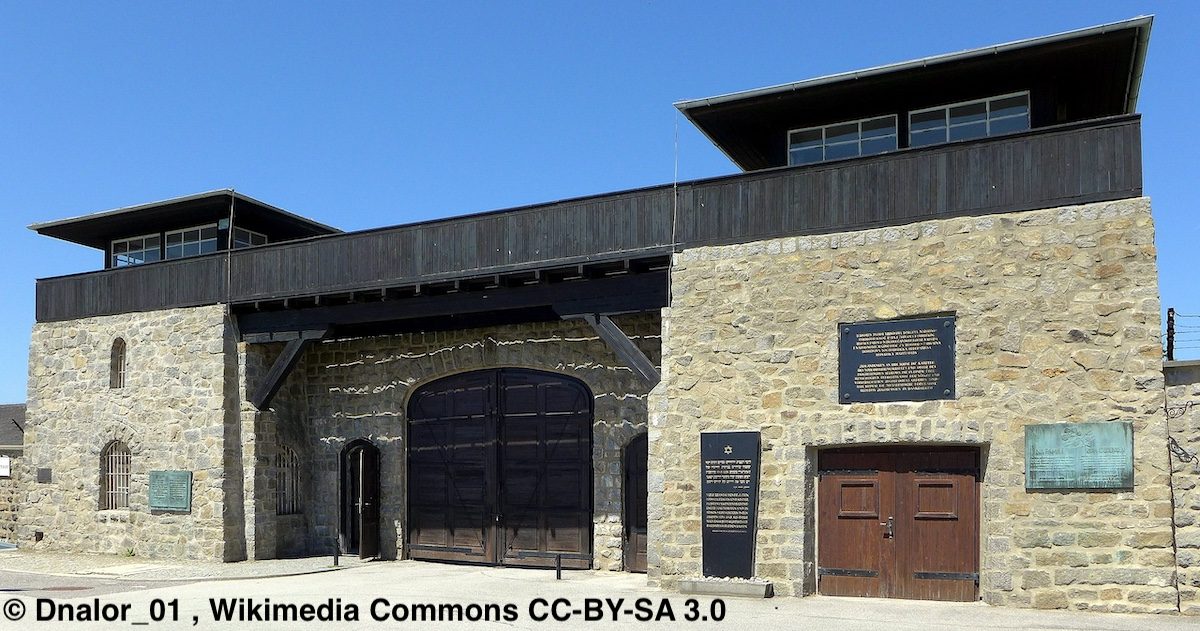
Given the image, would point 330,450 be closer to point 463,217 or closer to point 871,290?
point 463,217

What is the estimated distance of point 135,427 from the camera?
63.3 ft

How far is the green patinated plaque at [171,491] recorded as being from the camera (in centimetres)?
1848

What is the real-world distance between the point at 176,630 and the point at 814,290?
26.1 feet

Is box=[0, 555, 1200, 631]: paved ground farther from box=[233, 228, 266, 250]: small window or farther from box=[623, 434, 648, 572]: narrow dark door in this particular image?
box=[233, 228, 266, 250]: small window

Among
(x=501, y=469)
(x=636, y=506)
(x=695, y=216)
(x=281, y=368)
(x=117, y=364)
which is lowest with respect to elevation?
(x=636, y=506)

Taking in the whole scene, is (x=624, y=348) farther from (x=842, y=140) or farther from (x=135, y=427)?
(x=135, y=427)

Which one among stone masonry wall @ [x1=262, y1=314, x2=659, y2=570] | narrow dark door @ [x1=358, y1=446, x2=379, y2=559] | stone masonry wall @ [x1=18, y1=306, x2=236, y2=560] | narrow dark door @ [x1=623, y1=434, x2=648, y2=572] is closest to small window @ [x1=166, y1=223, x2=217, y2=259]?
stone masonry wall @ [x1=18, y1=306, x2=236, y2=560]

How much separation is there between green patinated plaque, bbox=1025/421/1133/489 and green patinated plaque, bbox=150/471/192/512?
43.5ft

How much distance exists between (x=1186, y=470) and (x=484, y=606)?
7677mm

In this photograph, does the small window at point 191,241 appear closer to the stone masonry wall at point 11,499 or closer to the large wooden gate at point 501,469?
the large wooden gate at point 501,469

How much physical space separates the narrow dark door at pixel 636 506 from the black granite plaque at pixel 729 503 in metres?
2.57

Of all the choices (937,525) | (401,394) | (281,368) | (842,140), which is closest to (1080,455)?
(937,525)

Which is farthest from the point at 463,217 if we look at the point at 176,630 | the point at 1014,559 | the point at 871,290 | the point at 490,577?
the point at 1014,559

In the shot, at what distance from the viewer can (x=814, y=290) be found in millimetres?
13367
